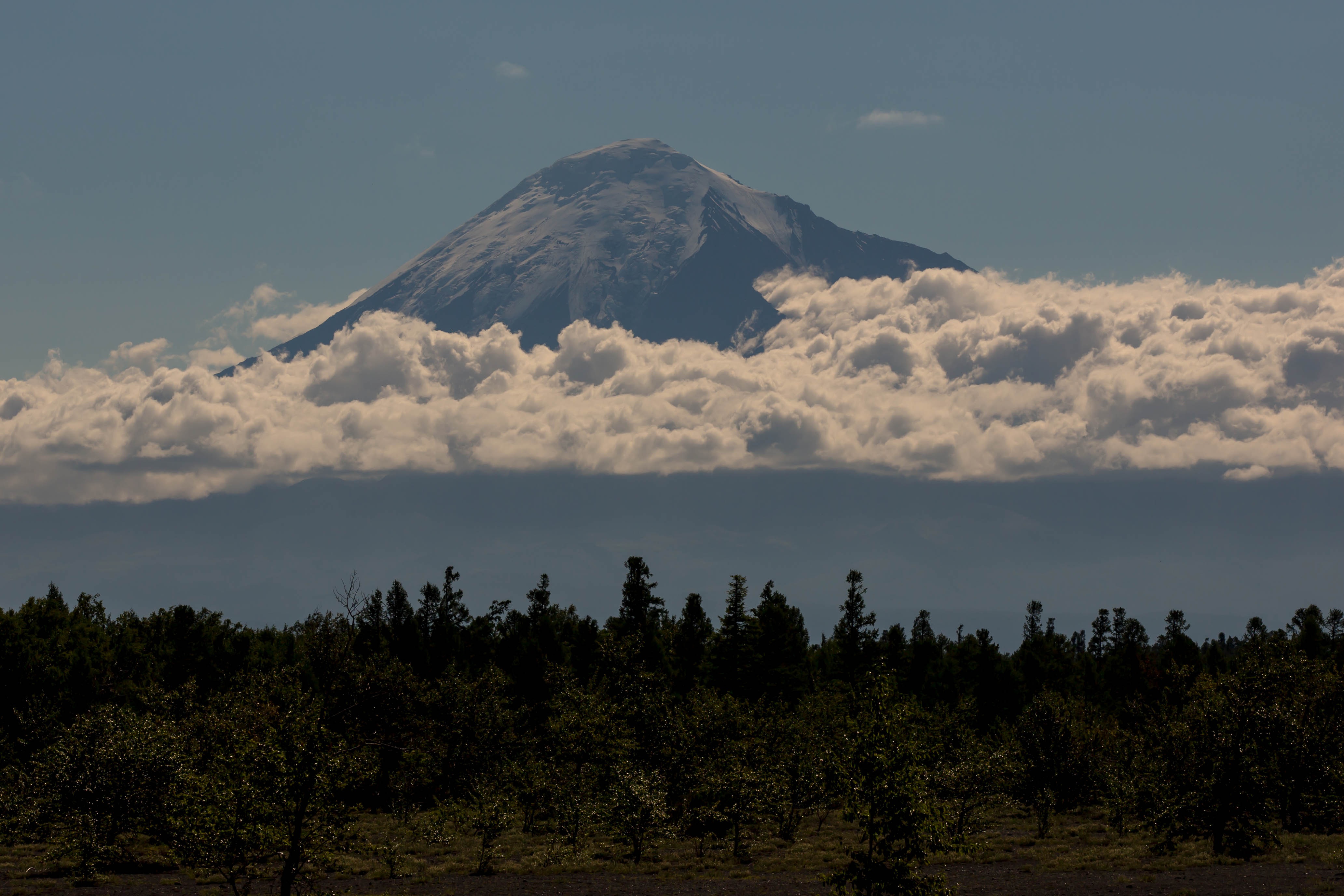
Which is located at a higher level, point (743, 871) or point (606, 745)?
point (606, 745)

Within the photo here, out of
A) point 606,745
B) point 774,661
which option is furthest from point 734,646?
point 606,745

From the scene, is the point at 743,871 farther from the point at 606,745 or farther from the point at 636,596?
the point at 636,596

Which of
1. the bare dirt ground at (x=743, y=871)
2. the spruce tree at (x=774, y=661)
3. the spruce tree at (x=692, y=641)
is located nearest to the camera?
the bare dirt ground at (x=743, y=871)

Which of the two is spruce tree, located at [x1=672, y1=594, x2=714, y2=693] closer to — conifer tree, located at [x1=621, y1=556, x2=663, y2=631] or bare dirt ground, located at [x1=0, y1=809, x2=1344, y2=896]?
conifer tree, located at [x1=621, y1=556, x2=663, y2=631]

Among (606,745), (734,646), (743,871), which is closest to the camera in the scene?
(743,871)

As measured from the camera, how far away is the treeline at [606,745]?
104ft

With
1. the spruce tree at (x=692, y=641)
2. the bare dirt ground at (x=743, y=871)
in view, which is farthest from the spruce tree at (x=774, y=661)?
the bare dirt ground at (x=743, y=871)

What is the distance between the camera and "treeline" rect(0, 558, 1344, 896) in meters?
31.7

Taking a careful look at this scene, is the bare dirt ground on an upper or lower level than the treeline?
lower

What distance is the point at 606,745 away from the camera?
218 feet

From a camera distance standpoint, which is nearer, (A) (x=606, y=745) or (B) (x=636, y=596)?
(A) (x=606, y=745)

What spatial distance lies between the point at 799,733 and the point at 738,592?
52.1m

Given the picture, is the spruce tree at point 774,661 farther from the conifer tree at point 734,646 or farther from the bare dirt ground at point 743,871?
the bare dirt ground at point 743,871

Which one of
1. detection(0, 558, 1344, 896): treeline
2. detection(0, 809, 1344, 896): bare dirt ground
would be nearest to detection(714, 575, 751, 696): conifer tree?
detection(0, 558, 1344, 896): treeline
